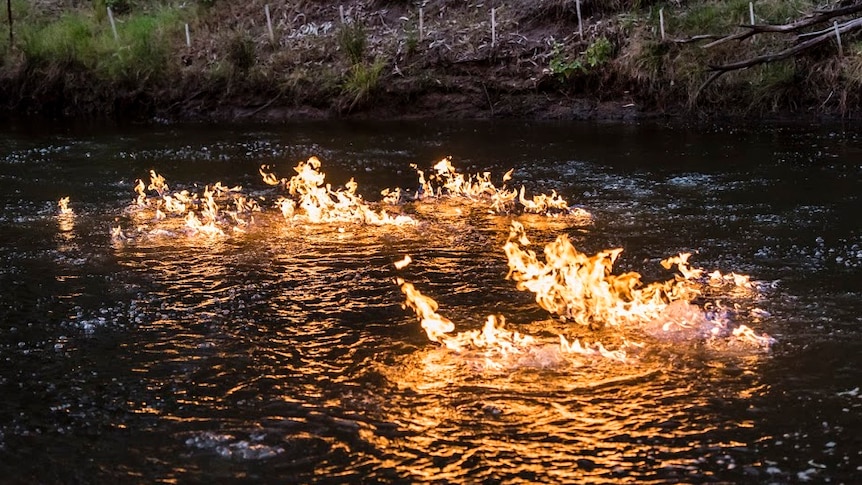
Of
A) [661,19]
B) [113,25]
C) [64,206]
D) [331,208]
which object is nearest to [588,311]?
A: [331,208]

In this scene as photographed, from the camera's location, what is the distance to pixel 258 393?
529cm

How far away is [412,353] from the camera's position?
19.2 feet

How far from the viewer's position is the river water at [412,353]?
4.51 meters

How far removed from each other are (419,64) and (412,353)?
13846 millimetres

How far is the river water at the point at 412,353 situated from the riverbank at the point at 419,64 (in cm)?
535

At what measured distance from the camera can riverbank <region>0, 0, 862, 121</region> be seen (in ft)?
54.9

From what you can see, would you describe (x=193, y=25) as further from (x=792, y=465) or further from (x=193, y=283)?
(x=792, y=465)

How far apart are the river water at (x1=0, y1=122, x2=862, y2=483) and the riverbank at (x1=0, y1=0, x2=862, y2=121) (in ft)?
17.5

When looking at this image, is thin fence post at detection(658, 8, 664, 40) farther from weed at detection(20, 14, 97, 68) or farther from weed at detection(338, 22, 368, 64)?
weed at detection(20, 14, 97, 68)

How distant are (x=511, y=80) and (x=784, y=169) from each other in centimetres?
781

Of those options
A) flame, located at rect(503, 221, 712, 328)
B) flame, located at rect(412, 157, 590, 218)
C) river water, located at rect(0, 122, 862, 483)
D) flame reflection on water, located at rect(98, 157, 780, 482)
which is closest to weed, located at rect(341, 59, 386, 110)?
flame, located at rect(412, 157, 590, 218)

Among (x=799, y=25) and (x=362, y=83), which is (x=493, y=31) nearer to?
(x=362, y=83)

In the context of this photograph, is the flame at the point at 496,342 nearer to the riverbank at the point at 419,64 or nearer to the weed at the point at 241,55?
the riverbank at the point at 419,64

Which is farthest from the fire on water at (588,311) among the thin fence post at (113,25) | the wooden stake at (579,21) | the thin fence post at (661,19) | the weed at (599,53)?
the thin fence post at (113,25)
